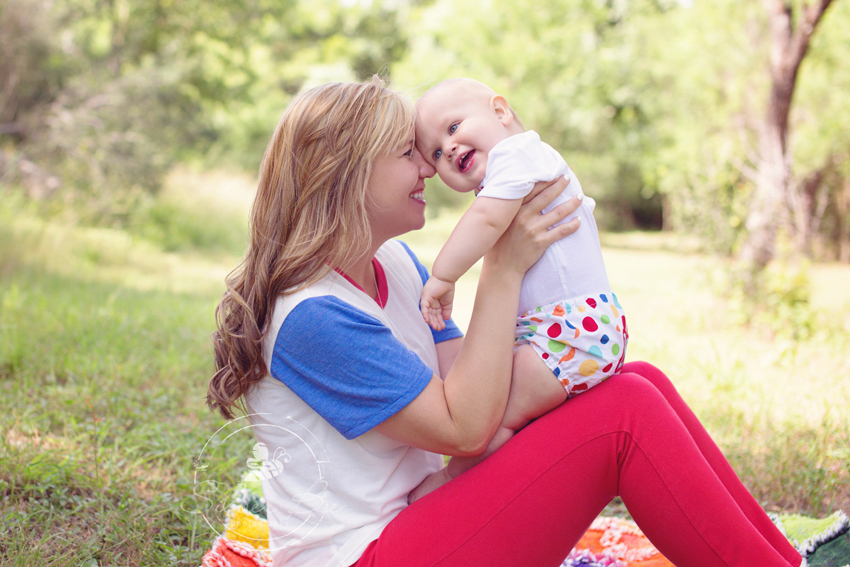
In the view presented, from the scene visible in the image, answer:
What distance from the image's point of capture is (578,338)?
1483mm

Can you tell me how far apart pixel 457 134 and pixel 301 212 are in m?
0.45

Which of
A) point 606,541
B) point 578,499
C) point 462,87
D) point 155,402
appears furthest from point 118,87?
point 578,499

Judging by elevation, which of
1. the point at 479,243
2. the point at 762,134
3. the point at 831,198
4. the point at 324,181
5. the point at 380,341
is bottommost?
the point at 831,198

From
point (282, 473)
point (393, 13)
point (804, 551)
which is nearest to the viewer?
point (282, 473)

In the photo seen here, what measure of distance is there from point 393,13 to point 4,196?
20150 mm

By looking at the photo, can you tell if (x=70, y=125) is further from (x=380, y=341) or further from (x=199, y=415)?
(x=380, y=341)

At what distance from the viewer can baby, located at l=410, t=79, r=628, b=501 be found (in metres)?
1.49

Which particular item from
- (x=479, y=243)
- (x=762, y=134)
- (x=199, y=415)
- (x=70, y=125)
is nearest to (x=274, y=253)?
(x=479, y=243)

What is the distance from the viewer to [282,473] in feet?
4.85

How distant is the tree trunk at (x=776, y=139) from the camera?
480 centimetres

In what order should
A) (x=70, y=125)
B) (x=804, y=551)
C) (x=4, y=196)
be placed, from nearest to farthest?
(x=804, y=551) → (x=4, y=196) → (x=70, y=125)

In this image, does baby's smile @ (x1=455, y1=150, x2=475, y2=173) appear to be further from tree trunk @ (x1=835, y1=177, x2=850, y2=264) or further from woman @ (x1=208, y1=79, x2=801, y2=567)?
tree trunk @ (x1=835, y1=177, x2=850, y2=264)

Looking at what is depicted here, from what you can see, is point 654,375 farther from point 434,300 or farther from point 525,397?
point 434,300

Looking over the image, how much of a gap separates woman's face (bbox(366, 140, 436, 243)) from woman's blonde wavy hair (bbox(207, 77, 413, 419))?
0.03m
